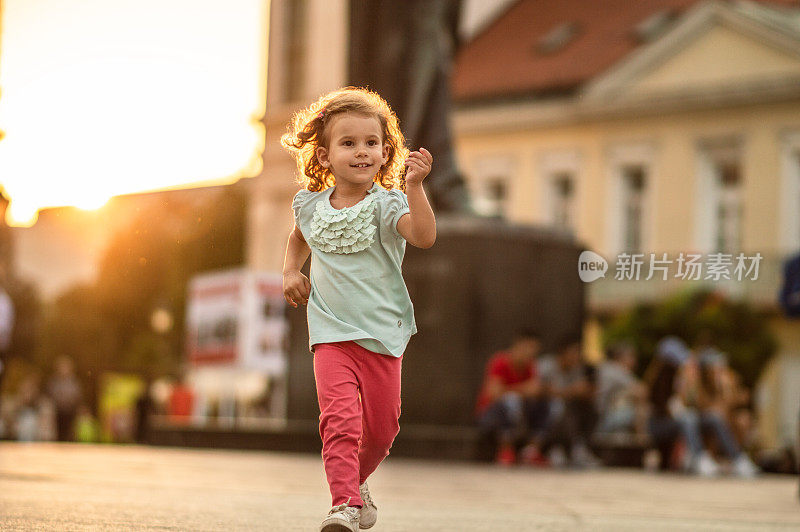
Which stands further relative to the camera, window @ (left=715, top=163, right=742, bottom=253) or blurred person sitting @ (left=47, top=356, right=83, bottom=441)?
window @ (left=715, top=163, right=742, bottom=253)

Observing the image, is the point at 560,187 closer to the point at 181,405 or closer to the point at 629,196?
the point at 629,196

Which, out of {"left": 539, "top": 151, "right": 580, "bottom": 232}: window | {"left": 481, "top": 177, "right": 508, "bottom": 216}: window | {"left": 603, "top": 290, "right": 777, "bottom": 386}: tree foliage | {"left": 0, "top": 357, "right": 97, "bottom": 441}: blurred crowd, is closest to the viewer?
{"left": 0, "top": 357, "right": 97, "bottom": 441}: blurred crowd

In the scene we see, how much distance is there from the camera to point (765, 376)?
30922 millimetres

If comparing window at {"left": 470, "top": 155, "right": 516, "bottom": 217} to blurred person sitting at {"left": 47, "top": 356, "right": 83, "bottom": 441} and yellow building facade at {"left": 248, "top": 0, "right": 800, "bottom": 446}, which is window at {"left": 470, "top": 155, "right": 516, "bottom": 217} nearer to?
yellow building facade at {"left": 248, "top": 0, "right": 800, "bottom": 446}

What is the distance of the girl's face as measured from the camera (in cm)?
460

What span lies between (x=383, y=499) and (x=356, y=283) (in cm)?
291

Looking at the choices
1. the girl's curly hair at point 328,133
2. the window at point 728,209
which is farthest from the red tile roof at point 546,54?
the girl's curly hair at point 328,133

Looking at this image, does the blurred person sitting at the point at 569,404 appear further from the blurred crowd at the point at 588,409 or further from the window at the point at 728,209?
the window at the point at 728,209

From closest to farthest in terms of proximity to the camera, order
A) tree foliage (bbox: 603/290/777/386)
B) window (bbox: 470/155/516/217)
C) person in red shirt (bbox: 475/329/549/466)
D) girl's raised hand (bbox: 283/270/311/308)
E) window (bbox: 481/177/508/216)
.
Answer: girl's raised hand (bbox: 283/270/311/308) → person in red shirt (bbox: 475/329/549/466) → tree foliage (bbox: 603/290/777/386) → window (bbox: 470/155/516/217) → window (bbox: 481/177/508/216)

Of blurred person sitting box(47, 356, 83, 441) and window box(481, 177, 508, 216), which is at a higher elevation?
window box(481, 177, 508, 216)

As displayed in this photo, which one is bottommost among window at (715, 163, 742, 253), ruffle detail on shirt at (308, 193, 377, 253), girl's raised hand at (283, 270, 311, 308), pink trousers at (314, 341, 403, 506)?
pink trousers at (314, 341, 403, 506)

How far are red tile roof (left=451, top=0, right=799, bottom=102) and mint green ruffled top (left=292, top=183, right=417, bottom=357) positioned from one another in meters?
33.8

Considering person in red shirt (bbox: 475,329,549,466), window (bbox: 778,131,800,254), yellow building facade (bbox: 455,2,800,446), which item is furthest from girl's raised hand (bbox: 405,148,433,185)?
window (bbox: 778,131,800,254)

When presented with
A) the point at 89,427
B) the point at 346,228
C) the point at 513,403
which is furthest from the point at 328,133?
the point at 89,427
